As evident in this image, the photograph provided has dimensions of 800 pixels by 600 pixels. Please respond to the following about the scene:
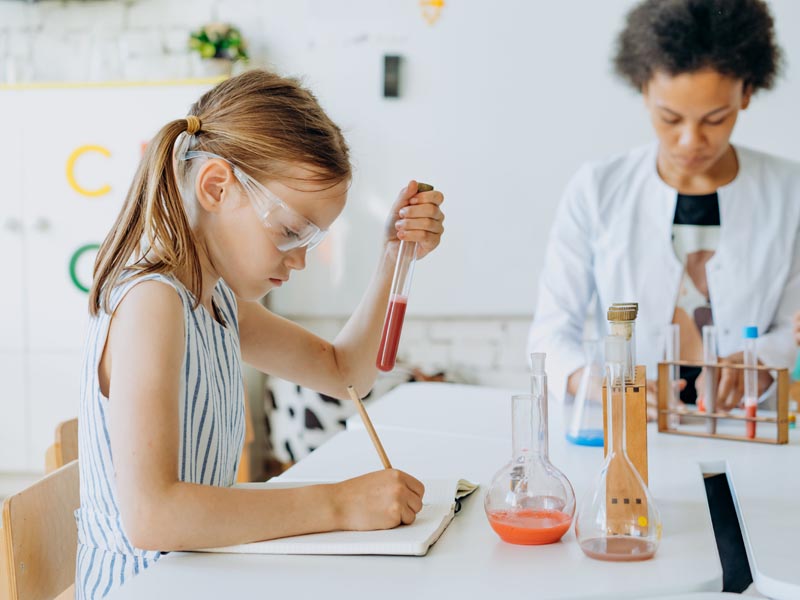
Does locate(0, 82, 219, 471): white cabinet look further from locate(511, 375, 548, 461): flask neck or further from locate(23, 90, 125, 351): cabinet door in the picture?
locate(511, 375, 548, 461): flask neck

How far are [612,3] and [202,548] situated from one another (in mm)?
3000

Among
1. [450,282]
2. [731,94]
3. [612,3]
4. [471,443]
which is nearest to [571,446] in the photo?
[471,443]

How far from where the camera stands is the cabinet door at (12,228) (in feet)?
11.6

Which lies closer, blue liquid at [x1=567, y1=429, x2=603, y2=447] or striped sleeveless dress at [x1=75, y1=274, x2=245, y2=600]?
striped sleeveless dress at [x1=75, y1=274, x2=245, y2=600]

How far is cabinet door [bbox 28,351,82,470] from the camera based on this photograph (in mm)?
3527

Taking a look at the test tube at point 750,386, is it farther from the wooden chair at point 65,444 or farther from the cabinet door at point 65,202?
the cabinet door at point 65,202

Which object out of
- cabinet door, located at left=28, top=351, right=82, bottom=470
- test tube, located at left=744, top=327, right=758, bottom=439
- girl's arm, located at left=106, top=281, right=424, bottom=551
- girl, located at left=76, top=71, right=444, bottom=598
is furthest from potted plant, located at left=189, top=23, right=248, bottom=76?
girl's arm, located at left=106, top=281, right=424, bottom=551

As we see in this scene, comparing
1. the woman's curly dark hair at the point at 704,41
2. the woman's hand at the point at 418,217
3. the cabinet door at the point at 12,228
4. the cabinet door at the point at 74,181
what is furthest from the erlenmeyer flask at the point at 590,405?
the cabinet door at the point at 12,228

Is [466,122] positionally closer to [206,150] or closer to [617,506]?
[206,150]

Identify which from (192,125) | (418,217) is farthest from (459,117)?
(192,125)

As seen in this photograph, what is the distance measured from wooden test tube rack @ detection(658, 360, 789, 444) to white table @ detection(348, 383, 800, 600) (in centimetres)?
2

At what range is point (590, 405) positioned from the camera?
5.33 feet

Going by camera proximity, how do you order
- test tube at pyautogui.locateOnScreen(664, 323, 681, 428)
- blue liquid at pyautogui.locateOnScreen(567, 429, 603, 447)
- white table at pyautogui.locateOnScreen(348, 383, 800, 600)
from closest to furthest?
white table at pyautogui.locateOnScreen(348, 383, 800, 600) < blue liquid at pyautogui.locateOnScreen(567, 429, 603, 447) < test tube at pyautogui.locateOnScreen(664, 323, 681, 428)

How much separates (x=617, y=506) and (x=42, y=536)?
0.74 meters
